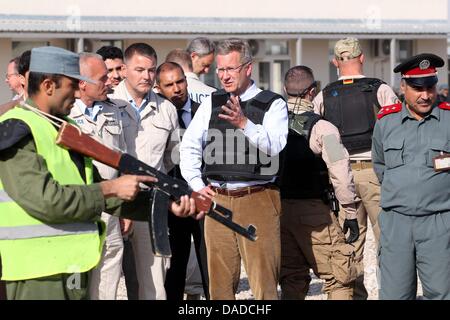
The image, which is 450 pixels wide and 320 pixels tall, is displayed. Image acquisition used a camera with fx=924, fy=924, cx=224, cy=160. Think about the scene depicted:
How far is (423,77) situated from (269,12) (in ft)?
68.1

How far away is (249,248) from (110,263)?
1007mm

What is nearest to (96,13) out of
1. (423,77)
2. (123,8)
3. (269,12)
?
(123,8)

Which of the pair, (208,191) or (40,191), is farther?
(208,191)

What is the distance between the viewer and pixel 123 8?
80.8ft

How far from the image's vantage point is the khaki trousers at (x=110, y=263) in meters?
6.30

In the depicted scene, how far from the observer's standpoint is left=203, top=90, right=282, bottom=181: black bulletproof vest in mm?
6059

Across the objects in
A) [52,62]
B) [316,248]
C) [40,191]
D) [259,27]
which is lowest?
[316,248]

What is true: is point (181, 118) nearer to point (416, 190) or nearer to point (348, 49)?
point (348, 49)

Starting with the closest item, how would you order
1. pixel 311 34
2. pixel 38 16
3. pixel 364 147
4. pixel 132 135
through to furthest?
pixel 132 135 → pixel 364 147 → pixel 38 16 → pixel 311 34

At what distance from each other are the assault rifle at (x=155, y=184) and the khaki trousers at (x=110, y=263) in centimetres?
162

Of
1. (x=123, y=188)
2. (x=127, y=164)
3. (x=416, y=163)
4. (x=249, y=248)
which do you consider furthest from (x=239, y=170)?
(x=123, y=188)

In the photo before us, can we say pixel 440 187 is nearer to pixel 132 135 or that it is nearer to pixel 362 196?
pixel 362 196

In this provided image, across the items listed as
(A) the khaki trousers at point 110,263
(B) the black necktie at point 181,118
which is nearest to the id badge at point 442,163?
(A) the khaki trousers at point 110,263

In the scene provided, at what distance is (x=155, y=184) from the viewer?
455cm
